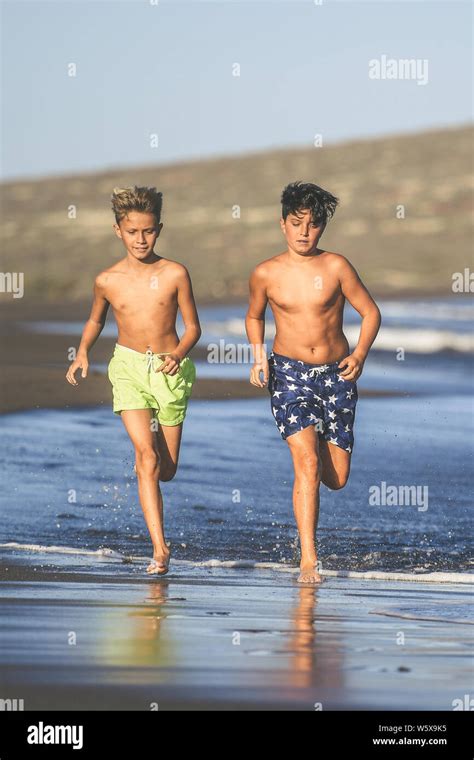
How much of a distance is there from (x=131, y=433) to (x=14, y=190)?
6032 cm

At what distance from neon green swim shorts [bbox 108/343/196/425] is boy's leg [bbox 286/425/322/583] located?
0.58m

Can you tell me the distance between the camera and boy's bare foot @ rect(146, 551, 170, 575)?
7863mm

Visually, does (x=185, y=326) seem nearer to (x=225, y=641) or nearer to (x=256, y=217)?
(x=225, y=641)

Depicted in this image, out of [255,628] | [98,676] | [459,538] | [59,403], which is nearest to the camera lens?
[98,676]

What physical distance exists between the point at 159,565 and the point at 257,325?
1.24 m

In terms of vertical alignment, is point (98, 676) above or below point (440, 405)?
below

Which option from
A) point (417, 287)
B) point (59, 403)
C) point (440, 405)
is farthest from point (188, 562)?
point (417, 287)

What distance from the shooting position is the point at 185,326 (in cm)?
793

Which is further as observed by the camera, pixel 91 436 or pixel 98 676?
pixel 91 436

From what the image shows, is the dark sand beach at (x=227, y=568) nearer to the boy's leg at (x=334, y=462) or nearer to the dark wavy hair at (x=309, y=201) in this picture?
the boy's leg at (x=334, y=462)

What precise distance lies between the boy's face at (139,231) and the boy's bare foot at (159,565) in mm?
1448

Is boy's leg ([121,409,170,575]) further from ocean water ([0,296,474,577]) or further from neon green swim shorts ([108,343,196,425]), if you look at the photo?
ocean water ([0,296,474,577])
